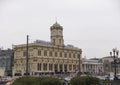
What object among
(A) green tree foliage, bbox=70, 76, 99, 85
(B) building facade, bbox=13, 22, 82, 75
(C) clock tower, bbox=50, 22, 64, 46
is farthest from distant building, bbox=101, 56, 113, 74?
(A) green tree foliage, bbox=70, 76, 99, 85

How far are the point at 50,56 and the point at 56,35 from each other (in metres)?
6.76

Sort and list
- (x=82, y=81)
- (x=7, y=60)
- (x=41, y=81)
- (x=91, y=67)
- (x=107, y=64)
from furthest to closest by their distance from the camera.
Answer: (x=107, y=64) → (x=91, y=67) → (x=7, y=60) → (x=82, y=81) → (x=41, y=81)

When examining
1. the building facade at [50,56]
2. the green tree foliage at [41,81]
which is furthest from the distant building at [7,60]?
the green tree foliage at [41,81]

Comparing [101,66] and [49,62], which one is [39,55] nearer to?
[49,62]

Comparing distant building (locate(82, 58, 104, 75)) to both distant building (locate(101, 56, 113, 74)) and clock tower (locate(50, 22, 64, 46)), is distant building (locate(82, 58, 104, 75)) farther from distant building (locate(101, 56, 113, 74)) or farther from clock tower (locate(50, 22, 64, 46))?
clock tower (locate(50, 22, 64, 46))

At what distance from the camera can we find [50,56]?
240ft

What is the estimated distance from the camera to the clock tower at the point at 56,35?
76438 mm

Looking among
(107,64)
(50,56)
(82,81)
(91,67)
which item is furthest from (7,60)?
(82,81)

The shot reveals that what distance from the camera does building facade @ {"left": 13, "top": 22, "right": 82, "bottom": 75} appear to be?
228ft

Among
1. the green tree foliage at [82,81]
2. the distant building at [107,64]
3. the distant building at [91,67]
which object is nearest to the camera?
the green tree foliage at [82,81]

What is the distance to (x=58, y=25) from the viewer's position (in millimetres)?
77812

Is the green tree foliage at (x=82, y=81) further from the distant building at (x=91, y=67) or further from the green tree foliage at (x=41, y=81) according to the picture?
the distant building at (x=91, y=67)

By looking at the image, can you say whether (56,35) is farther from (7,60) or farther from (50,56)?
(7,60)

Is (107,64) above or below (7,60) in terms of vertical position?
below
